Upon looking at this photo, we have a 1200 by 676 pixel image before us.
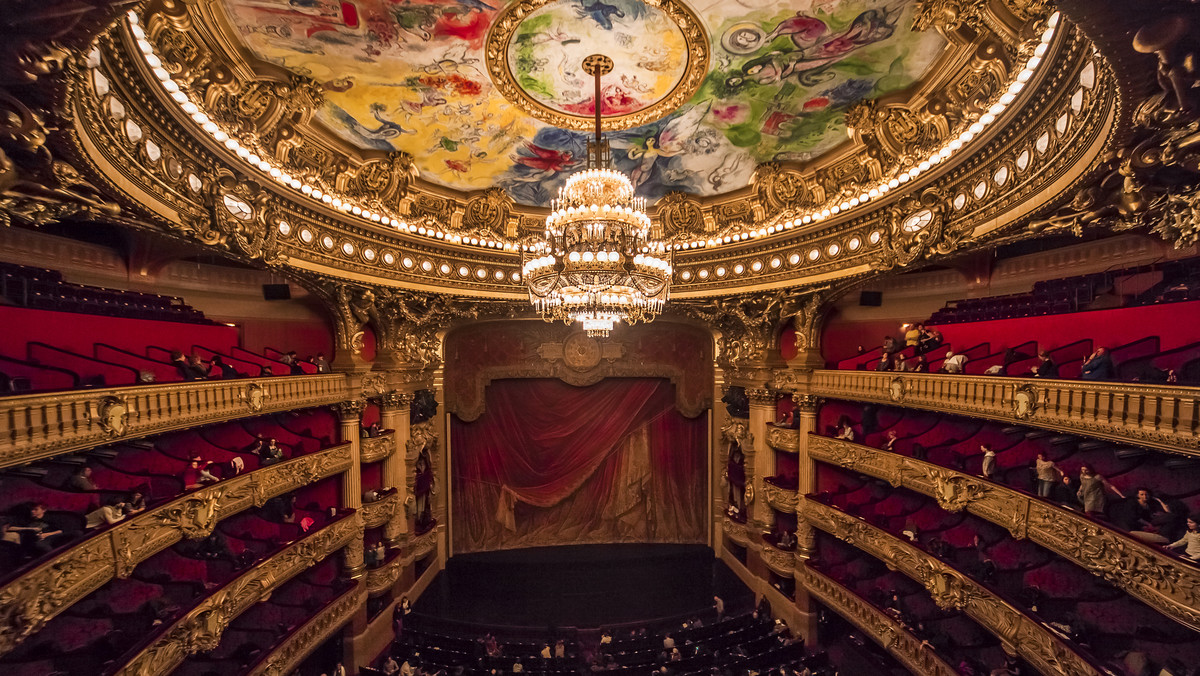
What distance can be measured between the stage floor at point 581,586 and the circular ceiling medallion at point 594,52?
35.0 feet

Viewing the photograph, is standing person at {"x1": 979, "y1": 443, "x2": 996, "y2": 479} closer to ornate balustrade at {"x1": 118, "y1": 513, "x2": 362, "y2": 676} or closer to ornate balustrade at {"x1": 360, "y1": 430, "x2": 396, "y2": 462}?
ornate balustrade at {"x1": 118, "y1": 513, "x2": 362, "y2": 676}

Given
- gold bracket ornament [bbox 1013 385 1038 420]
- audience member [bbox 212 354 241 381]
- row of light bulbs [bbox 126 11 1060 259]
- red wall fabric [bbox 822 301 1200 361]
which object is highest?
row of light bulbs [bbox 126 11 1060 259]

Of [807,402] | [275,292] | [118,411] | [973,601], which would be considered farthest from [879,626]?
[275,292]

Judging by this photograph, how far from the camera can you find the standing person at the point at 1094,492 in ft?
18.7

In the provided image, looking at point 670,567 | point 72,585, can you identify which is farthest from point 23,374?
point 670,567

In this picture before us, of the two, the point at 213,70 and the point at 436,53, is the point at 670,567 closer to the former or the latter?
the point at 436,53

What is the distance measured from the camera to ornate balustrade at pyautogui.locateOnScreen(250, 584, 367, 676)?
722 cm

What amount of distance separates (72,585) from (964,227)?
1185 cm

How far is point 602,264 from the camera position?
632 cm

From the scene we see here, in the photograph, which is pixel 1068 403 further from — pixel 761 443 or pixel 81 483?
pixel 81 483

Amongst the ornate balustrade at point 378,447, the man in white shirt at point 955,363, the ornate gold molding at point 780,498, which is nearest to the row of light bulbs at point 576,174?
the man in white shirt at point 955,363

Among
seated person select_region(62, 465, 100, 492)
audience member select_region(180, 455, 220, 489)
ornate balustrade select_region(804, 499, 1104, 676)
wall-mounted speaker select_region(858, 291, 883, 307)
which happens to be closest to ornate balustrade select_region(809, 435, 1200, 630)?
ornate balustrade select_region(804, 499, 1104, 676)

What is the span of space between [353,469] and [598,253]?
778 cm

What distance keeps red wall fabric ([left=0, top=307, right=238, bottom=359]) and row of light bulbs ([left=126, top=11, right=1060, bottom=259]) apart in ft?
10.3
